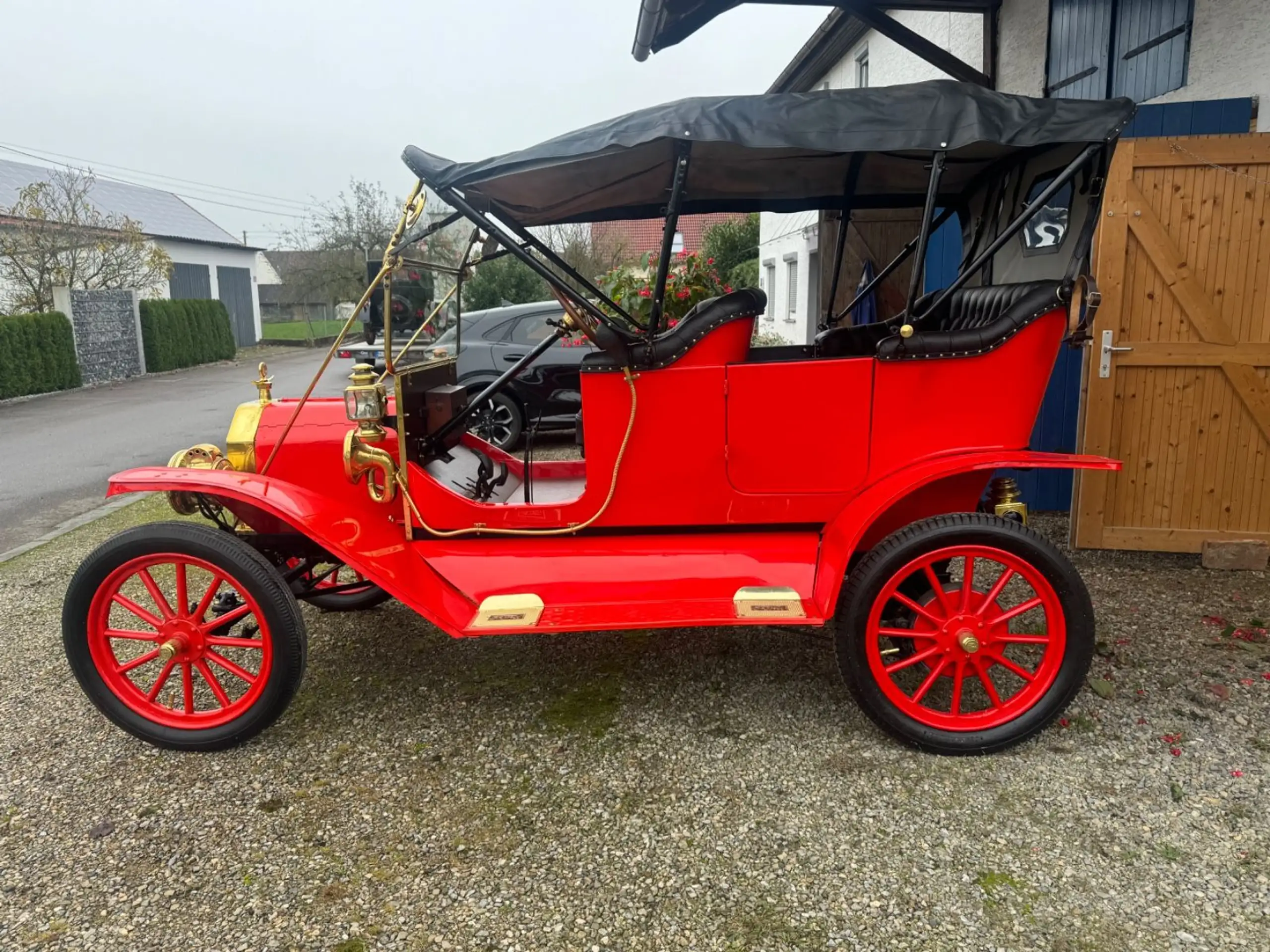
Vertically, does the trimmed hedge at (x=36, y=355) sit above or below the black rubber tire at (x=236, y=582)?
above

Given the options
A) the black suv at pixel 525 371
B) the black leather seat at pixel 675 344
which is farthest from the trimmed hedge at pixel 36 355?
the black leather seat at pixel 675 344

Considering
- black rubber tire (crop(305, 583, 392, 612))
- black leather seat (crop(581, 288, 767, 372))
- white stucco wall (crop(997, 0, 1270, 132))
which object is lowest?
black rubber tire (crop(305, 583, 392, 612))

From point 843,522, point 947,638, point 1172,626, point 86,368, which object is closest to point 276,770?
point 843,522

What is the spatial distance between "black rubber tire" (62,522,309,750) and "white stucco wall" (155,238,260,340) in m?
23.2

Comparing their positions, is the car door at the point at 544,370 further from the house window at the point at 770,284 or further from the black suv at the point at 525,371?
the house window at the point at 770,284

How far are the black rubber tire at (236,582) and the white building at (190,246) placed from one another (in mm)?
23544

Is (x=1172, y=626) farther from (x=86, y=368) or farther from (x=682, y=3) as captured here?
(x=86, y=368)

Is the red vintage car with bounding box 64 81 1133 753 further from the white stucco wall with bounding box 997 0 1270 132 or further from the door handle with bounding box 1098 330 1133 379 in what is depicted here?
the white stucco wall with bounding box 997 0 1270 132

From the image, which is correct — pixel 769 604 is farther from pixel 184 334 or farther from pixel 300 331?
pixel 300 331

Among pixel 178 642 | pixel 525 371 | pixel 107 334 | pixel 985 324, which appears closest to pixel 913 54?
pixel 525 371

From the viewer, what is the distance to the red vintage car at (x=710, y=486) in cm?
267

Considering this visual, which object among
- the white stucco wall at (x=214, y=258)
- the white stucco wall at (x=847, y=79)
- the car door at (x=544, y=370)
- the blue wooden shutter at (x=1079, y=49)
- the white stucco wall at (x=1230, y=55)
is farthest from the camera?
the white stucco wall at (x=214, y=258)

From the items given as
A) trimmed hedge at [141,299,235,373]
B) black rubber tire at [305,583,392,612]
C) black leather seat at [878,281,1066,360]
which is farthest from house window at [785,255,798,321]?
trimmed hedge at [141,299,235,373]

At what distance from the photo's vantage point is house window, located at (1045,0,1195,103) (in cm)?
458
